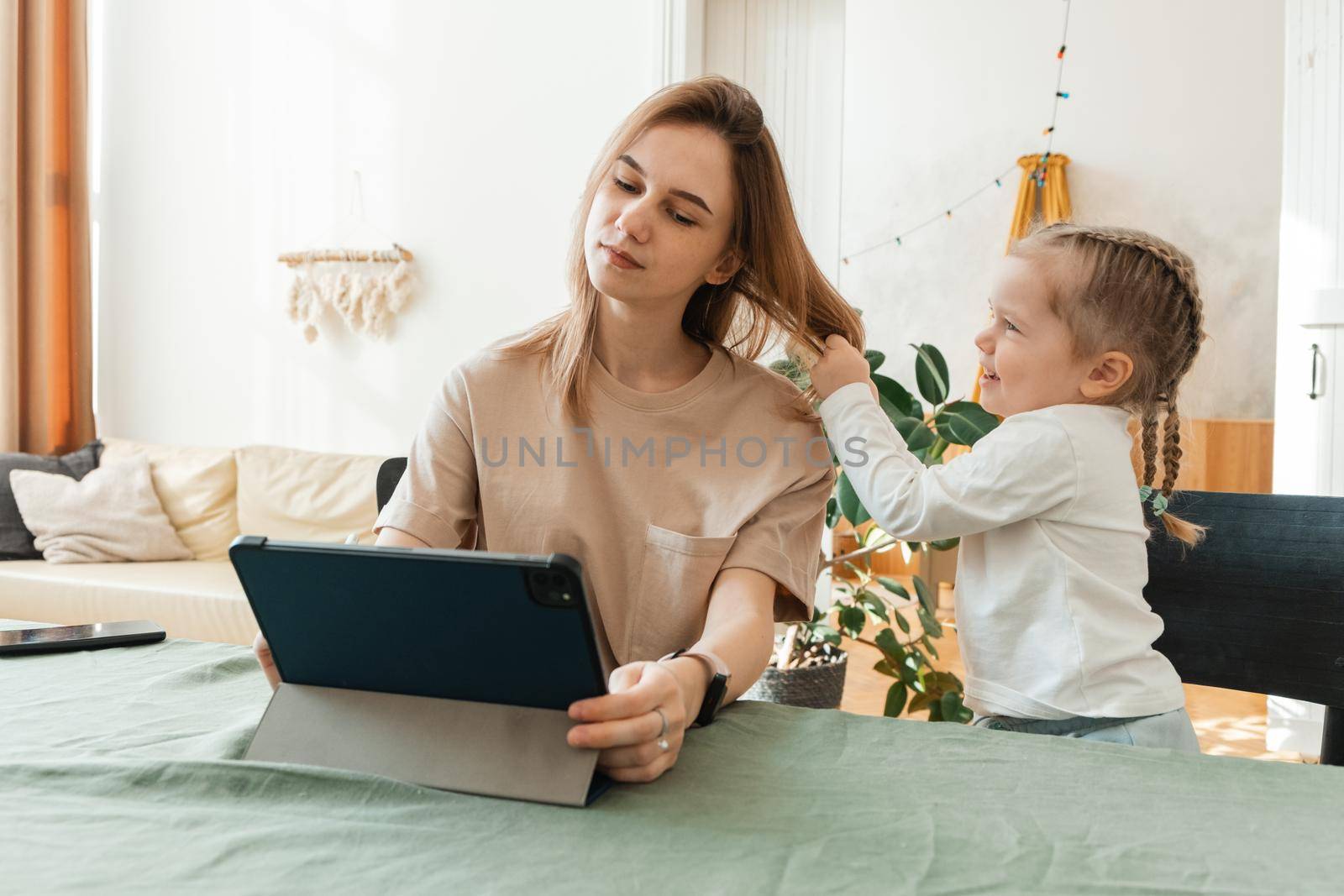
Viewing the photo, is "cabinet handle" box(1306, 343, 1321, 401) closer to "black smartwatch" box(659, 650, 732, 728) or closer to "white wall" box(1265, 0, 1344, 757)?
"white wall" box(1265, 0, 1344, 757)

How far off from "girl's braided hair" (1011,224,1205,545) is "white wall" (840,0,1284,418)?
449cm

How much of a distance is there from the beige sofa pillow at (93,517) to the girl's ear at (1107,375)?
11.3 feet

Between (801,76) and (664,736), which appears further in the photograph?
(801,76)

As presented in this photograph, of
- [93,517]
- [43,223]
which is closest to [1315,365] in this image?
[93,517]

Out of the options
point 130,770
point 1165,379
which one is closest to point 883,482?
point 1165,379

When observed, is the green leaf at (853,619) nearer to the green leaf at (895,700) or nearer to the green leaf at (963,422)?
the green leaf at (895,700)

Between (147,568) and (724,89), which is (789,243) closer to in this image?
(724,89)

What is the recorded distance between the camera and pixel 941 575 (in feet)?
17.2

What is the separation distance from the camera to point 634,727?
68 centimetres

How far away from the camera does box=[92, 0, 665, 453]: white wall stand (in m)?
3.86

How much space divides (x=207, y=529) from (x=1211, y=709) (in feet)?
11.8

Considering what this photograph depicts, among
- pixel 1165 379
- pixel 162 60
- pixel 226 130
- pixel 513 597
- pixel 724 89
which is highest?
pixel 162 60

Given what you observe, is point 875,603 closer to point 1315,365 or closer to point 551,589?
point 1315,365

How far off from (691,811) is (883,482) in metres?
0.56
